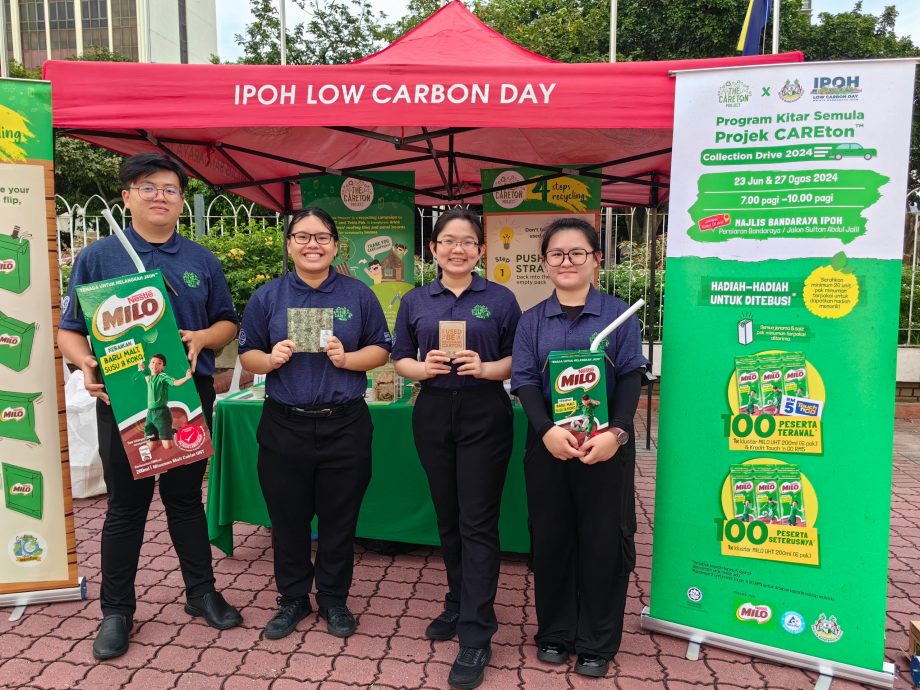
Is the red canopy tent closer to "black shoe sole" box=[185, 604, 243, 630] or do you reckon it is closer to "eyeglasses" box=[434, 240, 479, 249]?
"eyeglasses" box=[434, 240, 479, 249]

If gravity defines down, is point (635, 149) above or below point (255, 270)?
above

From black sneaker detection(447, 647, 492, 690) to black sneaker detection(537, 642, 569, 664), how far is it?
0.22 meters

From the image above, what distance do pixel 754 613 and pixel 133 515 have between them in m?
2.58

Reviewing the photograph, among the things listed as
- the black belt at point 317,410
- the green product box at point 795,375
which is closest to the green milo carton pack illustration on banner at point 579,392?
the green product box at point 795,375

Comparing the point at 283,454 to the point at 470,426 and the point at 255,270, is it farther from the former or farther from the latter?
the point at 255,270

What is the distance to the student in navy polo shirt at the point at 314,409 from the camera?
2.58 meters

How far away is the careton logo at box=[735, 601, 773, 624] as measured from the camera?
2.54 m

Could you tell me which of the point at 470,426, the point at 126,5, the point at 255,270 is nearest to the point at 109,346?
the point at 470,426

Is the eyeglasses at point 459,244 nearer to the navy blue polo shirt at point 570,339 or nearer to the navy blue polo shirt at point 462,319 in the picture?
the navy blue polo shirt at point 462,319

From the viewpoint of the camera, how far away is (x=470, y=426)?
246 centimetres

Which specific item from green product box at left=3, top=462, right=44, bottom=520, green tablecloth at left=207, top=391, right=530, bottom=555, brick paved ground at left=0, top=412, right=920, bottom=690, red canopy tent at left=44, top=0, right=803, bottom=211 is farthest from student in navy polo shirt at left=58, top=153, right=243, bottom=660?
green tablecloth at left=207, top=391, right=530, bottom=555

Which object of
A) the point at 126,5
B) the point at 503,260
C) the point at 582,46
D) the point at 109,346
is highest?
the point at 126,5

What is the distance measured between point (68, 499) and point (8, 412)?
1.59ft

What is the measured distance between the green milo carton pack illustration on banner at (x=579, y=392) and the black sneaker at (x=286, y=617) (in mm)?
1494
